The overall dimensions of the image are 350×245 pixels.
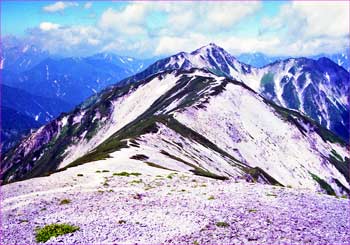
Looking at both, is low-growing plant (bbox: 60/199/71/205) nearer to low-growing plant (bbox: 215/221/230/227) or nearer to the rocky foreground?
the rocky foreground

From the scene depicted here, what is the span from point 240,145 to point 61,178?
148114 mm

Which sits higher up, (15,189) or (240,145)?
(240,145)

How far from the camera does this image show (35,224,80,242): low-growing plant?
2868cm

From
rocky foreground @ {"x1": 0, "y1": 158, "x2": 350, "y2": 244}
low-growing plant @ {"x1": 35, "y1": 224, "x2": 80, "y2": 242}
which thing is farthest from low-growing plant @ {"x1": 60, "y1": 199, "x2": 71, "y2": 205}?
low-growing plant @ {"x1": 35, "y1": 224, "x2": 80, "y2": 242}

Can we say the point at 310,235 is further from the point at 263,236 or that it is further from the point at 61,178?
the point at 61,178

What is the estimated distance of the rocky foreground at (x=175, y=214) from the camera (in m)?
27.5

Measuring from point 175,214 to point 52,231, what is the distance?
9132mm

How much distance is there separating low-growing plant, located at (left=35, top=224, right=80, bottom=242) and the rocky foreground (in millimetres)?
530

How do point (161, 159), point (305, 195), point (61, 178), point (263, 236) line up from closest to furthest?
point (263, 236)
point (305, 195)
point (61, 178)
point (161, 159)

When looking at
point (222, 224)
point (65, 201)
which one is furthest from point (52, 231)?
point (222, 224)

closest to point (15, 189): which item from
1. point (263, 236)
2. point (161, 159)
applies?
point (263, 236)

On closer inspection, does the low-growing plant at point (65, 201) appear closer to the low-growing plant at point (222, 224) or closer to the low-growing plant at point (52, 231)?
the low-growing plant at point (52, 231)

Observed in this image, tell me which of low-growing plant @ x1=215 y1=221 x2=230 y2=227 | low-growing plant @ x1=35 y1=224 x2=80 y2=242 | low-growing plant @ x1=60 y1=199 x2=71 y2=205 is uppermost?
low-growing plant @ x1=60 y1=199 x2=71 y2=205

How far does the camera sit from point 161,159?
91.8 m
